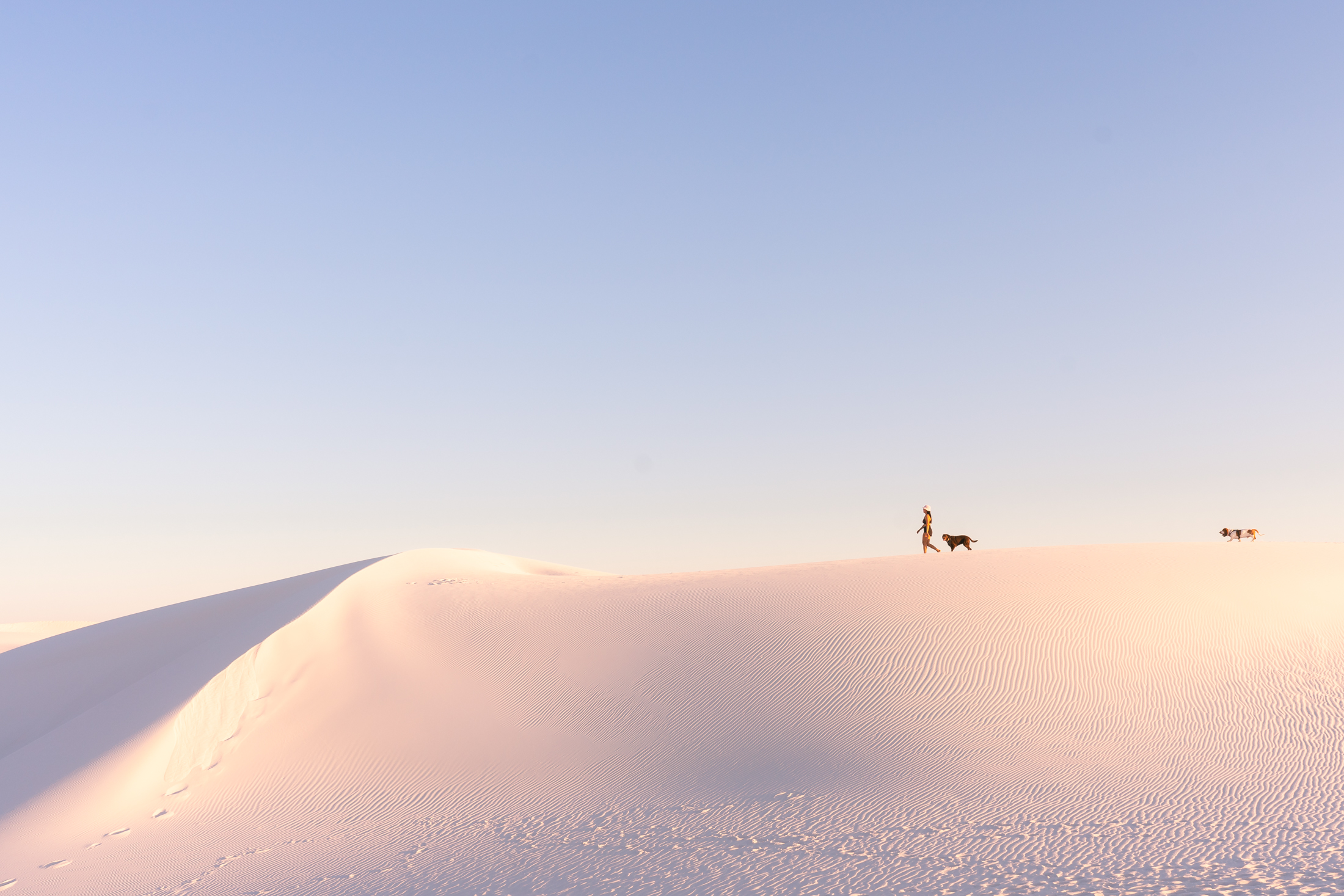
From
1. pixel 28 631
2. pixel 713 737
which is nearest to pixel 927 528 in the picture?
pixel 713 737

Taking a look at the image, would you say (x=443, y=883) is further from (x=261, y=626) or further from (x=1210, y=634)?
(x=1210, y=634)

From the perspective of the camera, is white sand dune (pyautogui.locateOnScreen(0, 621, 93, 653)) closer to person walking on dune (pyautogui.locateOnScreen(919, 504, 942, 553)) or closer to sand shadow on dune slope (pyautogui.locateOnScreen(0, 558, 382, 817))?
sand shadow on dune slope (pyautogui.locateOnScreen(0, 558, 382, 817))

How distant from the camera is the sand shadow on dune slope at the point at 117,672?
472 inches

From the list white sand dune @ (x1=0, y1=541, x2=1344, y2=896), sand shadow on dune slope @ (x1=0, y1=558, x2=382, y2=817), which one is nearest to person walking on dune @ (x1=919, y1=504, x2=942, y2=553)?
white sand dune @ (x1=0, y1=541, x2=1344, y2=896)

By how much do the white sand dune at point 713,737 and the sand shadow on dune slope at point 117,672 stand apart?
0.27ft

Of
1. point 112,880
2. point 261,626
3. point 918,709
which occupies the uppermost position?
point 261,626

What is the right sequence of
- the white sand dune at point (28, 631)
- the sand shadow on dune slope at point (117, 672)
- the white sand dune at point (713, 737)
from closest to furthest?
the white sand dune at point (713, 737), the sand shadow on dune slope at point (117, 672), the white sand dune at point (28, 631)

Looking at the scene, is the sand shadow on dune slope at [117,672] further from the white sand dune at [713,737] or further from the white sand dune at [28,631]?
the white sand dune at [28,631]

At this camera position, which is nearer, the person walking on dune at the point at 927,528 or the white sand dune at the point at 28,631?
the person walking on dune at the point at 927,528

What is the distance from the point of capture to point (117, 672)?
1582cm

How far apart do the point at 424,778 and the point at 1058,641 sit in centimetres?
931

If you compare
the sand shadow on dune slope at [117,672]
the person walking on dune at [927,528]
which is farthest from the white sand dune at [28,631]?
the person walking on dune at [927,528]

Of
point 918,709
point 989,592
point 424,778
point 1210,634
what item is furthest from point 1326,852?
point 424,778

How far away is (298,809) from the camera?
1024 centimetres
